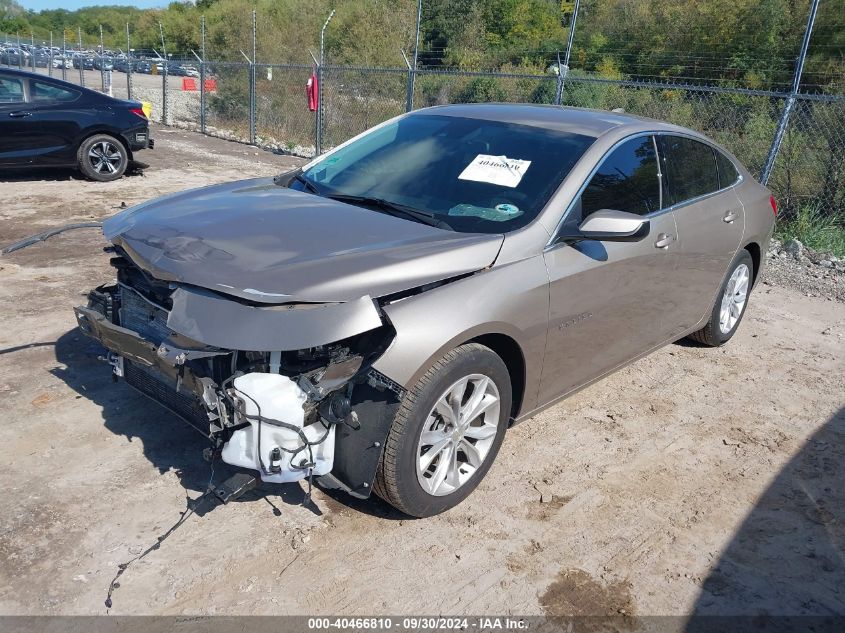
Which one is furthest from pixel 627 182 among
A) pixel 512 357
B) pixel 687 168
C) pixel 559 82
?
pixel 559 82

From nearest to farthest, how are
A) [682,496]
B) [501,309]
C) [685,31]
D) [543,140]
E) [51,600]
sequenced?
[51,600] < [501,309] < [682,496] < [543,140] < [685,31]

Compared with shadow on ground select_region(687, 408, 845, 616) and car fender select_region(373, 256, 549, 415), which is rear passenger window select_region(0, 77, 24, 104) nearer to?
car fender select_region(373, 256, 549, 415)

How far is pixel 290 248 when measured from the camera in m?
3.24

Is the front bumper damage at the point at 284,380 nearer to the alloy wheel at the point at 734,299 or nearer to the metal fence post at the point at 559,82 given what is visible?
the alloy wheel at the point at 734,299

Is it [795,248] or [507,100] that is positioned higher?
[507,100]

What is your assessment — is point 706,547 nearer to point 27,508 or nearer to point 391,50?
point 27,508

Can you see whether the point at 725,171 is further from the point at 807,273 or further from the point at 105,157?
the point at 105,157

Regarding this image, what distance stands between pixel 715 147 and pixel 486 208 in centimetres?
247

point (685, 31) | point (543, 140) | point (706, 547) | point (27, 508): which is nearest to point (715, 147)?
point (543, 140)

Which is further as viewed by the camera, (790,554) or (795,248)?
(795,248)

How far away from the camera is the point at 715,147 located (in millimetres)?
5285

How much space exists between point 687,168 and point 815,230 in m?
5.45

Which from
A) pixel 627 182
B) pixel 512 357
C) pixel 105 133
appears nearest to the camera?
pixel 512 357

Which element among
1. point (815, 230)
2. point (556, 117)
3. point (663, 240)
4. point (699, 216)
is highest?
point (556, 117)
